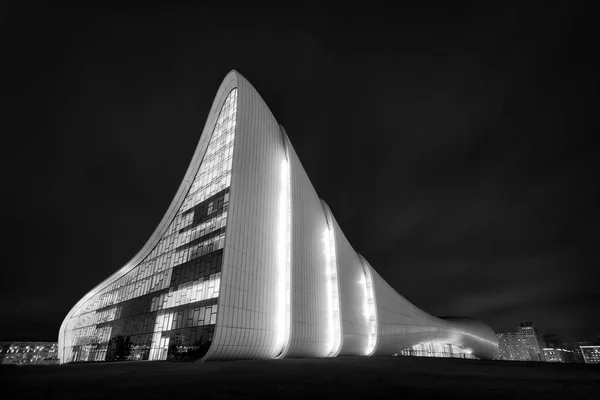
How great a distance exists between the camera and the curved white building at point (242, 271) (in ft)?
75.7

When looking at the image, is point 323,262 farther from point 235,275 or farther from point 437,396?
point 437,396

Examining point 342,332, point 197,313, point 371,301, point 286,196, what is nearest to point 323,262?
point 342,332

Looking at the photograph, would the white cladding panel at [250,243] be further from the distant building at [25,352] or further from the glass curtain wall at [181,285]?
the distant building at [25,352]

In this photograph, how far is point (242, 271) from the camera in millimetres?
23547

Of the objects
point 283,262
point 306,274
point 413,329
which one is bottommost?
point 413,329

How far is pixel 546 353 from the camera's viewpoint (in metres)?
193

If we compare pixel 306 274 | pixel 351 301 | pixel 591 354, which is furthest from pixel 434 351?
pixel 591 354

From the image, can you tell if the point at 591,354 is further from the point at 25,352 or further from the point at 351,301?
the point at 25,352

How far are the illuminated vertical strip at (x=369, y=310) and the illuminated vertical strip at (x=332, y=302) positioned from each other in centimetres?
1072

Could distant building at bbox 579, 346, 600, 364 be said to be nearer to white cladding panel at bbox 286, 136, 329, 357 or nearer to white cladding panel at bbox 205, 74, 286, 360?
white cladding panel at bbox 286, 136, 329, 357

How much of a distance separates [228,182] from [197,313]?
11.6 m

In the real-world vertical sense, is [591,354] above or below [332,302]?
below

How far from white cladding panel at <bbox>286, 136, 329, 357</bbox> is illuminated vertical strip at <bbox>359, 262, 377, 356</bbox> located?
13.1 m

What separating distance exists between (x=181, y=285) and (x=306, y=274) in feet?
41.3
